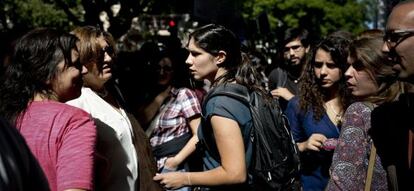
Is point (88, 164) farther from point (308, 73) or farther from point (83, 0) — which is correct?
point (83, 0)

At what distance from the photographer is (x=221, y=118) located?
12.1 feet

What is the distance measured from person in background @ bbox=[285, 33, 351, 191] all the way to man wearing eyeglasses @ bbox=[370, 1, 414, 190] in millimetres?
1620

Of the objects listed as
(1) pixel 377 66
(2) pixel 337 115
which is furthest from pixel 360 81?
(2) pixel 337 115

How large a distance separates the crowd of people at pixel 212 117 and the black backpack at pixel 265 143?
4 centimetres

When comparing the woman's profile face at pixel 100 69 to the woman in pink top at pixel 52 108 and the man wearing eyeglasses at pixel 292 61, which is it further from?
the man wearing eyeglasses at pixel 292 61

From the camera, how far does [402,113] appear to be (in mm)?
3104

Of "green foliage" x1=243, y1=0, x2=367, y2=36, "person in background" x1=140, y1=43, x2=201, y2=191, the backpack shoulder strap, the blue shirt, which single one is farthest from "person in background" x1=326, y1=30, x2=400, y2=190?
"green foliage" x1=243, y1=0, x2=367, y2=36

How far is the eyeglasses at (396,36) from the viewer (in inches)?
108

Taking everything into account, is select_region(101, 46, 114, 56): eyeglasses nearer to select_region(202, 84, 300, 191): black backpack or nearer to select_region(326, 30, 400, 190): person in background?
select_region(202, 84, 300, 191): black backpack

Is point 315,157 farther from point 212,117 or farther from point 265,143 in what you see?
point 212,117

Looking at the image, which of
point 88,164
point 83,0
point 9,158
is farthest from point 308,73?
point 83,0

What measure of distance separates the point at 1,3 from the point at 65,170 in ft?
31.7

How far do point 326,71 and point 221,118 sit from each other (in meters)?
1.78

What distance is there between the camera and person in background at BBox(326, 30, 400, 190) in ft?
10.7
